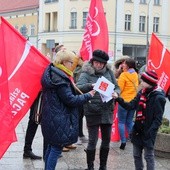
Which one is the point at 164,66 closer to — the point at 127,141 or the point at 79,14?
the point at 127,141

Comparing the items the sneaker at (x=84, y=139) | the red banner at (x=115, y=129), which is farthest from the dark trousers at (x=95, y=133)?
the sneaker at (x=84, y=139)

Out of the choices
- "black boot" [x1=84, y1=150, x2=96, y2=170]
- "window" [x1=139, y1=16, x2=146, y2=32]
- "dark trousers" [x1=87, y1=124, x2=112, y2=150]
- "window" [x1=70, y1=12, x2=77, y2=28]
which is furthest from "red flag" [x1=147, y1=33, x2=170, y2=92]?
"window" [x1=139, y1=16, x2=146, y2=32]

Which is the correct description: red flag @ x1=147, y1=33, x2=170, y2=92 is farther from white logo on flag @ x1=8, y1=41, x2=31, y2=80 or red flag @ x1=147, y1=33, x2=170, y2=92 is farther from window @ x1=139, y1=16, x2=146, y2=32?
window @ x1=139, y1=16, x2=146, y2=32

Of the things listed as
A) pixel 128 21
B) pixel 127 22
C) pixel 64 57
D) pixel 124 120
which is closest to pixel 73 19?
pixel 127 22

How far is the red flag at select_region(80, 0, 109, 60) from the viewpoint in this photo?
8.86 meters

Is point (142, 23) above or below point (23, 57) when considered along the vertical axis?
above

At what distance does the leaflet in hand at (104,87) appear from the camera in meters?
6.28

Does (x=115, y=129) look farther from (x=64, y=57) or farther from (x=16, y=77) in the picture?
(x=64, y=57)

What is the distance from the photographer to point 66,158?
7.88 meters

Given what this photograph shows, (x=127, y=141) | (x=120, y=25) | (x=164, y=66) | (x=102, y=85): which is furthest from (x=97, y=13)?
(x=120, y=25)

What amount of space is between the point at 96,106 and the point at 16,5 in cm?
6819

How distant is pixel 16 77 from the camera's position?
248 inches

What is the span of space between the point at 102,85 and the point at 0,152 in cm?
158

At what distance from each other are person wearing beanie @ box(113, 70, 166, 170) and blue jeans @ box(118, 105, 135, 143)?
8.26ft
